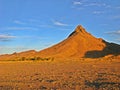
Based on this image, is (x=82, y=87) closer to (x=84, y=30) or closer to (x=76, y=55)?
(x=76, y=55)

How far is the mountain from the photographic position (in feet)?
450

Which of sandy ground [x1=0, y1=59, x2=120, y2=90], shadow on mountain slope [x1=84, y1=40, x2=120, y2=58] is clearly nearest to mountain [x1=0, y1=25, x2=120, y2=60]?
shadow on mountain slope [x1=84, y1=40, x2=120, y2=58]

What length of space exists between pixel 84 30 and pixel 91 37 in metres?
6.17

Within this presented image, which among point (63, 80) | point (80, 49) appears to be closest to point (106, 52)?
point (80, 49)

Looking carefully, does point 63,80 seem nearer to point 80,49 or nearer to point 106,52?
point 80,49

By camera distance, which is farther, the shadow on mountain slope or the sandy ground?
the shadow on mountain slope

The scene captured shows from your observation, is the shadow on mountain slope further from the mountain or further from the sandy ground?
the sandy ground

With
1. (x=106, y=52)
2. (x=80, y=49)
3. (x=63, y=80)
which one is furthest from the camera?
(x=80, y=49)

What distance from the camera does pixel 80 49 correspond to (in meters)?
147

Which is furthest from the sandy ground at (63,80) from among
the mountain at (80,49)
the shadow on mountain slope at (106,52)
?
the shadow on mountain slope at (106,52)

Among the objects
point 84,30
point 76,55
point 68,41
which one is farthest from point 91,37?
point 76,55

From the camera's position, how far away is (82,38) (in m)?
159

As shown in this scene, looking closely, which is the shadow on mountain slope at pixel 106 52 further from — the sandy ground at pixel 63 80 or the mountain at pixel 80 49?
the sandy ground at pixel 63 80

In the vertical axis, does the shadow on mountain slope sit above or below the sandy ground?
above
